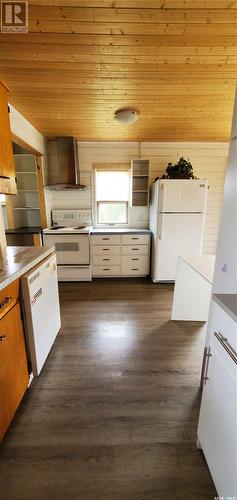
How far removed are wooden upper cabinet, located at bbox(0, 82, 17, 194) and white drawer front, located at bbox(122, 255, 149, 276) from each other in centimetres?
227

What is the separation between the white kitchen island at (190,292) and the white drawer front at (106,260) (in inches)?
58.2

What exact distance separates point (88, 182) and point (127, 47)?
2276 millimetres

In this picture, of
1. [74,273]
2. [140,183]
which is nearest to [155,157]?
[140,183]

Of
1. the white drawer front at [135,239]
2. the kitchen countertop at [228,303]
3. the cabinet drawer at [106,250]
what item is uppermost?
the kitchen countertop at [228,303]

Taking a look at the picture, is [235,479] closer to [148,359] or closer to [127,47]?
[148,359]

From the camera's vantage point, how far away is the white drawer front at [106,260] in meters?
3.60

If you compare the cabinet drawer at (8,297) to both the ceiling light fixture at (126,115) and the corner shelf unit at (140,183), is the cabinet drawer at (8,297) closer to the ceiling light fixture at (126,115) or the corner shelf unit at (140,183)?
the ceiling light fixture at (126,115)

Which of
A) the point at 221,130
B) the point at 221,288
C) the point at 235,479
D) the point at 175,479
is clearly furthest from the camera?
the point at 221,130

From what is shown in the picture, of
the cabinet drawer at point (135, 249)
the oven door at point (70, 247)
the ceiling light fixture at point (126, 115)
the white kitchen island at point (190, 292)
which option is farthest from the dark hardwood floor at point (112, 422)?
the ceiling light fixture at point (126, 115)

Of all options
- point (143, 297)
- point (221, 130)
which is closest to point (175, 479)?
point (143, 297)

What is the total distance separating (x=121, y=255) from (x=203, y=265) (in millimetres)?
1941

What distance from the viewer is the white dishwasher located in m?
Result: 1.41

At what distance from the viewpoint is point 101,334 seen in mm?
2182

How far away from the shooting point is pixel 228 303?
0.86 meters
